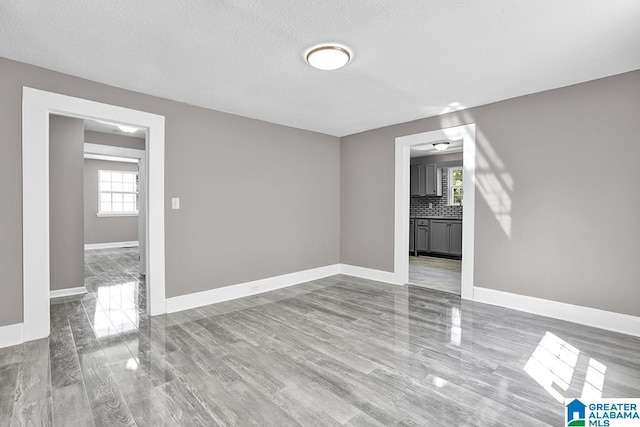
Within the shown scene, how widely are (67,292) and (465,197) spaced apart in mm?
5440

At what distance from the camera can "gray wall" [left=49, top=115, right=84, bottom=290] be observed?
4.07 metres

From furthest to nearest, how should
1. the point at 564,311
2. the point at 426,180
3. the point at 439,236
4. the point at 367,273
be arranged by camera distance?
the point at 426,180 < the point at 439,236 < the point at 367,273 < the point at 564,311

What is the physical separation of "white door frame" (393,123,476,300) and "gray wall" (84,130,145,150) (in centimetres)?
472

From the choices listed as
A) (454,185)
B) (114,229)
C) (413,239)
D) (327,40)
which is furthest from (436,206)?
(114,229)

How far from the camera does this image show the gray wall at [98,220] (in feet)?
27.5

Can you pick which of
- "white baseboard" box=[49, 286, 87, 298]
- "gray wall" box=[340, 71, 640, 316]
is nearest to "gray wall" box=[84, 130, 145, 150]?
"white baseboard" box=[49, 286, 87, 298]

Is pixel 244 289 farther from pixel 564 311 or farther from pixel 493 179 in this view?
pixel 564 311

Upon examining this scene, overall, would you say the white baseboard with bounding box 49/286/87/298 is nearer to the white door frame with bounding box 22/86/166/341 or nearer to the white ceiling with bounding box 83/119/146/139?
the white door frame with bounding box 22/86/166/341

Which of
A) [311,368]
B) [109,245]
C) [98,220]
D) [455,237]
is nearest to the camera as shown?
[311,368]

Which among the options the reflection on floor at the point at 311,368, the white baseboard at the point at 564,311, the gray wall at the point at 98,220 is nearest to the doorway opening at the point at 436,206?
the white baseboard at the point at 564,311

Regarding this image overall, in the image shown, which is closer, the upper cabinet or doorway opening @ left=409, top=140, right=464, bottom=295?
doorway opening @ left=409, top=140, right=464, bottom=295

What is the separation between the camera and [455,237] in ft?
22.6

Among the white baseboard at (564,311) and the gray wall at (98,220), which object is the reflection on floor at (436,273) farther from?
the gray wall at (98,220)

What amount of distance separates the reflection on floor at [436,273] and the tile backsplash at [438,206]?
1.27 m
